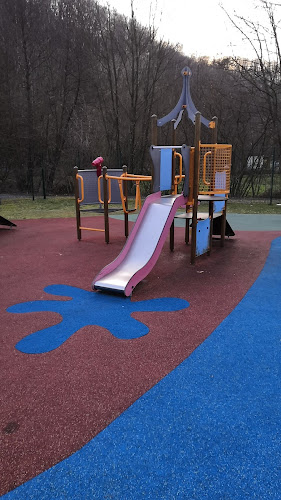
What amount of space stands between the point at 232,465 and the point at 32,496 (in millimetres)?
846

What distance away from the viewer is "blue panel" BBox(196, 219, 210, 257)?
5059 millimetres

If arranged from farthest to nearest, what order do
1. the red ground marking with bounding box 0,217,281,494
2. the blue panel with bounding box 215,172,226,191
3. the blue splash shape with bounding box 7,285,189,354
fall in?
the blue panel with bounding box 215,172,226,191 < the blue splash shape with bounding box 7,285,189,354 < the red ground marking with bounding box 0,217,281,494

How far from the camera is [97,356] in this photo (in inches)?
101

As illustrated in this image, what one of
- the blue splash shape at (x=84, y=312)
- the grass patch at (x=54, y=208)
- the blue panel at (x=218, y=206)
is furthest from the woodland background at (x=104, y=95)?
the blue splash shape at (x=84, y=312)

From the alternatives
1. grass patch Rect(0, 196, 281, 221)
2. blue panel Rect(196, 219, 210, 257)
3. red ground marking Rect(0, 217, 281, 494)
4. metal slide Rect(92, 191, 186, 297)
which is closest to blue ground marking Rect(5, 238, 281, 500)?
red ground marking Rect(0, 217, 281, 494)

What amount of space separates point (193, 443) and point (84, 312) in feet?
5.84

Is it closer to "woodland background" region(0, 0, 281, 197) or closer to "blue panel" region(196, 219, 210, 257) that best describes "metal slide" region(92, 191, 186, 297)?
"blue panel" region(196, 219, 210, 257)

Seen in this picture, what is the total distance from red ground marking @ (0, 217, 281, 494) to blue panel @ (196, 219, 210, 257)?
0.50ft

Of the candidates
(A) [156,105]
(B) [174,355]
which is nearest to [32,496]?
(B) [174,355]

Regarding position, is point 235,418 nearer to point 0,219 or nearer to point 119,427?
point 119,427

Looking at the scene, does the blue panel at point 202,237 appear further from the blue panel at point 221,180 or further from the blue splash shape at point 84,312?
the blue splash shape at point 84,312

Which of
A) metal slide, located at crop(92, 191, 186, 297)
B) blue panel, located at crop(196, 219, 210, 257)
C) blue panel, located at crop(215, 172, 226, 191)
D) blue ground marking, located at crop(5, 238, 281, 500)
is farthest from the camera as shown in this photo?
blue panel, located at crop(215, 172, 226, 191)

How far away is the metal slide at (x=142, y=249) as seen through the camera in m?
3.85

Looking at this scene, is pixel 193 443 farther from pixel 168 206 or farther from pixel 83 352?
pixel 168 206
